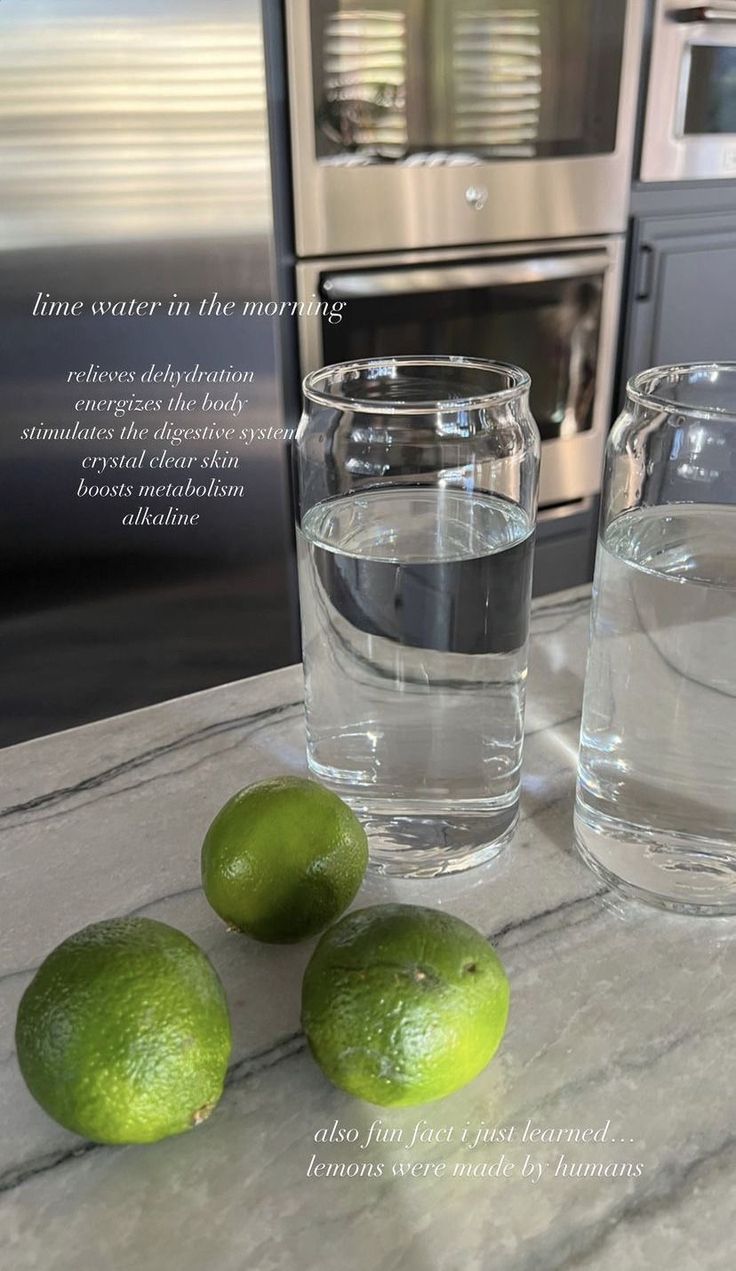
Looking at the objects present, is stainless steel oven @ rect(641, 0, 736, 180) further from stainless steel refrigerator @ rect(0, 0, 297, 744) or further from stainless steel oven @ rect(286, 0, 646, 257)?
stainless steel refrigerator @ rect(0, 0, 297, 744)

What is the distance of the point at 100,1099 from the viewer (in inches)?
13.4

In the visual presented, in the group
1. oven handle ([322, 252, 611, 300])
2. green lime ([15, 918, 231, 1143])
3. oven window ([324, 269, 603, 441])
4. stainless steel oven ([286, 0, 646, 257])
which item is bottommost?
oven window ([324, 269, 603, 441])

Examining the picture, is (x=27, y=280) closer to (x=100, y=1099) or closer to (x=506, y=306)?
(x=506, y=306)

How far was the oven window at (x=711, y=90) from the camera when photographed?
1.70 metres

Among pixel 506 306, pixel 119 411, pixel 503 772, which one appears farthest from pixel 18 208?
pixel 503 772

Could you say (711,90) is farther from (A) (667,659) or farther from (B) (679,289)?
A: (A) (667,659)

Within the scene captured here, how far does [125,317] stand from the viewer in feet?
4.55

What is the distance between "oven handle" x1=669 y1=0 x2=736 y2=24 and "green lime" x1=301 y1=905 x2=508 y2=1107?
5.69 feet

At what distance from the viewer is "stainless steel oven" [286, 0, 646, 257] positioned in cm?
139

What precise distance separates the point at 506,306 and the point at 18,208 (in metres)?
0.79

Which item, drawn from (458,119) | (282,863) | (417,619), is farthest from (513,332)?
(282,863)

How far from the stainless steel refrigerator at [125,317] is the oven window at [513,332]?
154 mm

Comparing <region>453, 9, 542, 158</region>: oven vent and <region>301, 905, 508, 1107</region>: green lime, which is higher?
<region>453, 9, 542, 158</region>: oven vent

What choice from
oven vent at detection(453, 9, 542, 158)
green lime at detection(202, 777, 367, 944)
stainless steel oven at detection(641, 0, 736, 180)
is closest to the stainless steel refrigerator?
oven vent at detection(453, 9, 542, 158)
